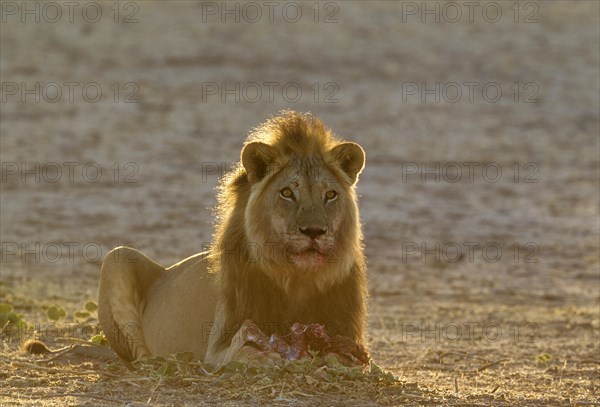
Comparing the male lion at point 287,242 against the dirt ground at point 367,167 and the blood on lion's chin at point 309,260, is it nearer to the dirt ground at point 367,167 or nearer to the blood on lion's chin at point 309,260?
the blood on lion's chin at point 309,260

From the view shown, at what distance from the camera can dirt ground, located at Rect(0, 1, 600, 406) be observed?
8664 millimetres

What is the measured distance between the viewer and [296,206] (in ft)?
23.8

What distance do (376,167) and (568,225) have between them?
3285 mm

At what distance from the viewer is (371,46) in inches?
1046

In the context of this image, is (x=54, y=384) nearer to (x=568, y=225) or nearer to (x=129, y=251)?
(x=129, y=251)

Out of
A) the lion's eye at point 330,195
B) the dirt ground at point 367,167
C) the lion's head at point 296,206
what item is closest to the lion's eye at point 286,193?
the lion's head at point 296,206

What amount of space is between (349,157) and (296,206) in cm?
58

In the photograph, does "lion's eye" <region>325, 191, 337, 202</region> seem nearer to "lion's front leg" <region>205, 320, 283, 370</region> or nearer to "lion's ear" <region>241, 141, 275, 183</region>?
"lion's ear" <region>241, 141, 275, 183</region>

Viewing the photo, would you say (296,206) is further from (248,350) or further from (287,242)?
(248,350)

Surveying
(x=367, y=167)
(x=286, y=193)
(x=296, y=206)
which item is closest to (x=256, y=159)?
(x=286, y=193)

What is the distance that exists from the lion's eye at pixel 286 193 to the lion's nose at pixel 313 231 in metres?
0.27

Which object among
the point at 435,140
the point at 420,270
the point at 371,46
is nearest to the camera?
the point at 420,270

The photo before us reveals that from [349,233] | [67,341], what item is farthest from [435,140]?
[349,233]

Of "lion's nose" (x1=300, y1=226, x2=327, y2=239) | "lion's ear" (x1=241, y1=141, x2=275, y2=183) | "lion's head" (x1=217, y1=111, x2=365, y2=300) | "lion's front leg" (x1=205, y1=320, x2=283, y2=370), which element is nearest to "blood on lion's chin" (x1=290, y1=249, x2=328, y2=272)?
"lion's head" (x1=217, y1=111, x2=365, y2=300)
